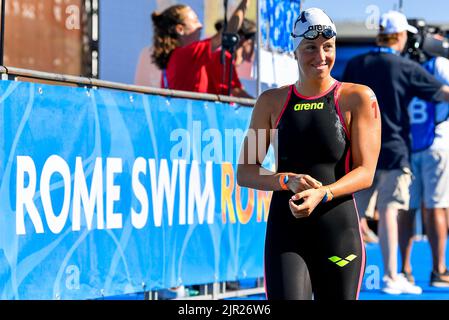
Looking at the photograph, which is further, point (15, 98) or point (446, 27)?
point (446, 27)

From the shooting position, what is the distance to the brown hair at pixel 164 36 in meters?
11.5

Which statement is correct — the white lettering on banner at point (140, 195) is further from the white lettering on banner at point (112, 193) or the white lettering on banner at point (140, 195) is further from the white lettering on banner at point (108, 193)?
the white lettering on banner at point (112, 193)

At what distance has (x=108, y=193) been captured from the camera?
848cm

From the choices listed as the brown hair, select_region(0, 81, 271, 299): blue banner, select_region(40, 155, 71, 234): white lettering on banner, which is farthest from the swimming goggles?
→ the brown hair

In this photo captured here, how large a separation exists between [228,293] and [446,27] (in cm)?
1272

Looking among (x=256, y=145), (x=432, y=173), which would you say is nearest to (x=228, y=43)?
(x=432, y=173)

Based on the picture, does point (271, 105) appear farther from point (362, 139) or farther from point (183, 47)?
point (183, 47)

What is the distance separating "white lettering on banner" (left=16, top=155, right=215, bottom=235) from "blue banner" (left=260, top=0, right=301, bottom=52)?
1926 mm

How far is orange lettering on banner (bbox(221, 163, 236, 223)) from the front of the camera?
A: 33.1 feet

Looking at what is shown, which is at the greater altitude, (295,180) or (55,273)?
(295,180)

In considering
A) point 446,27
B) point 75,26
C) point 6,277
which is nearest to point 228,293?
point 6,277

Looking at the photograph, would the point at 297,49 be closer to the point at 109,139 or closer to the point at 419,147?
the point at 109,139

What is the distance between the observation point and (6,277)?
743cm

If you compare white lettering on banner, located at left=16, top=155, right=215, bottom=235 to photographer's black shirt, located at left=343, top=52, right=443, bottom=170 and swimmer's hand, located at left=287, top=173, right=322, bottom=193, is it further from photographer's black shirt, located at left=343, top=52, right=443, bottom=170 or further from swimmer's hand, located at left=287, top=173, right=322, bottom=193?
swimmer's hand, located at left=287, top=173, right=322, bottom=193
